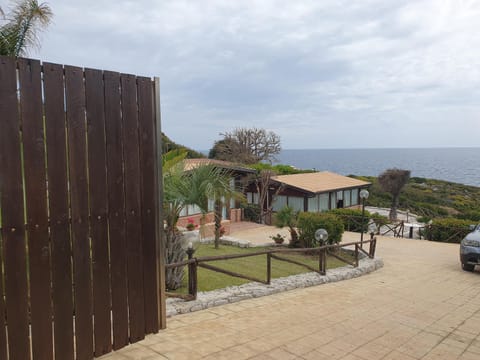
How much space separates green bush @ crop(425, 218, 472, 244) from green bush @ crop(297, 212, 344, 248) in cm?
851

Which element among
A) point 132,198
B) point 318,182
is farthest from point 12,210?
point 318,182

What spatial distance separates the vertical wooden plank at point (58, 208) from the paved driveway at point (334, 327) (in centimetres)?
66

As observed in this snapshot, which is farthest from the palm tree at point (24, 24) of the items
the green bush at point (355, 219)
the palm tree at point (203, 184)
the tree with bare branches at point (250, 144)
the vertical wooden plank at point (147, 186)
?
the tree with bare branches at point (250, 144)

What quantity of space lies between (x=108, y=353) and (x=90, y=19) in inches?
408

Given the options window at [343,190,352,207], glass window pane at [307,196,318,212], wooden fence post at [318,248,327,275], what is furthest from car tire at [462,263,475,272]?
window at [343,190,352,207]

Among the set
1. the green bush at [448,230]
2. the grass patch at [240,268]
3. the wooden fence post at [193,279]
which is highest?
the wooden fence post at [193,279]

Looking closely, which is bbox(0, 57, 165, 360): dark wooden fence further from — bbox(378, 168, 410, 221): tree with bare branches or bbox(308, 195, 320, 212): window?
bbox(378, 168, 410, 221): tree with bare branches

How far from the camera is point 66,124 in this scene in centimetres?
302

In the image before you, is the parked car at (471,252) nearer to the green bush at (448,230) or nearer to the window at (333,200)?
the green bush at (448,230)

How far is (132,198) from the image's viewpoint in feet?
11.6

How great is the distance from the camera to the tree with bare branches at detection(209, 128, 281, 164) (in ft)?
136

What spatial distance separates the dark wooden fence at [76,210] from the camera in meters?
2.74

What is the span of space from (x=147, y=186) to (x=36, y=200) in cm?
105

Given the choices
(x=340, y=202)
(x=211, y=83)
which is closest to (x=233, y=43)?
(x=211, y=83)
